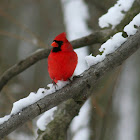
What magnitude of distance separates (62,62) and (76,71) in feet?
1.52

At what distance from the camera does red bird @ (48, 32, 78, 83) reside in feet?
8.18

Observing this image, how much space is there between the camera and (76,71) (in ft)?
9.76

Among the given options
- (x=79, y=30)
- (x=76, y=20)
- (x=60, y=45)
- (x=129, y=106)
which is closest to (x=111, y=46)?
(x=60, y=45)

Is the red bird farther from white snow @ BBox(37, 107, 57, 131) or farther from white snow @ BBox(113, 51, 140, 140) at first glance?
white snow @ BBox(113, 51, 140, 140)

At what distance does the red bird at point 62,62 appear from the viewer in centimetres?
249

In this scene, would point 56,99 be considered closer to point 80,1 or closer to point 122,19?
point 122,19

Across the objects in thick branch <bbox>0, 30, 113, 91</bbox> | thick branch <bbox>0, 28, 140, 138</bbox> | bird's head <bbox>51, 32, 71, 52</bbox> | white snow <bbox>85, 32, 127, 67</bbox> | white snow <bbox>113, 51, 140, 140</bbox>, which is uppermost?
white snow <bbox>113, 51, 140, 140</bbox>

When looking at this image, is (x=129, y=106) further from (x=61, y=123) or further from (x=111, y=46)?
(x=111, y=46)

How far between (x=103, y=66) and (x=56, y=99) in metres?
0.47

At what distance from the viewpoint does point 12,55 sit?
5.98m

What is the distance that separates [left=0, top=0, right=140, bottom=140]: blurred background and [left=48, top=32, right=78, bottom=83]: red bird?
358 mm

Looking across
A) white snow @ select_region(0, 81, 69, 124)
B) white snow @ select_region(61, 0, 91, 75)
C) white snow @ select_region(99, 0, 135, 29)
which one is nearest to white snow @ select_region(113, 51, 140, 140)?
white snow @ select_region(61, 0, 91, 75)

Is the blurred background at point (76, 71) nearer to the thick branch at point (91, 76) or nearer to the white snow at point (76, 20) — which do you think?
the white snow at point (76, 20)

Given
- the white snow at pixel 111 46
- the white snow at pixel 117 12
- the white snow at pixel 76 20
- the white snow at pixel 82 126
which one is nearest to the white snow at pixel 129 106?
the white snow at pixel 76 20
